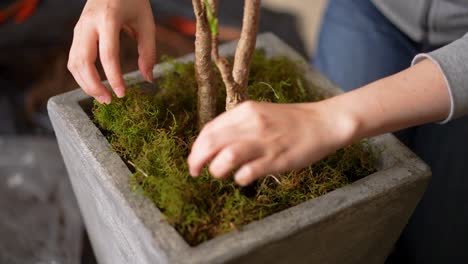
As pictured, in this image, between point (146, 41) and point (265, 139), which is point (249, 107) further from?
point (146, 41)

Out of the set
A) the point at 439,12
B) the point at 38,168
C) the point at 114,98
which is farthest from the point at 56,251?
the point at 439,12

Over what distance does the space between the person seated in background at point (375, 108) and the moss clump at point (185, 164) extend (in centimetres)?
4

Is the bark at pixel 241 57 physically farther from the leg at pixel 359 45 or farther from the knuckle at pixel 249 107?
the leg at pixel 359 45

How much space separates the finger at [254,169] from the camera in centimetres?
45

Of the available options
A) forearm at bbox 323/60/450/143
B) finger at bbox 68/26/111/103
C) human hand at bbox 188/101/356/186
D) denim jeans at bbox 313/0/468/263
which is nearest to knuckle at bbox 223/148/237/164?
human hand at bbox 188/101/356/186

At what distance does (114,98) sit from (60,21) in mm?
924

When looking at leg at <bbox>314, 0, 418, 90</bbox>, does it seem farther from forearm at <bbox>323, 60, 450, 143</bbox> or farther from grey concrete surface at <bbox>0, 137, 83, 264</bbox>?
grey concrete surface at <bbox>0, 137, 83, 264</bbox>

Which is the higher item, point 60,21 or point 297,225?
point 297,225

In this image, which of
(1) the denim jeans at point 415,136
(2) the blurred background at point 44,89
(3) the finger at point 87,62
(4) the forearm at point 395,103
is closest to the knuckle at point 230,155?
(4) the forearm at point 395,103

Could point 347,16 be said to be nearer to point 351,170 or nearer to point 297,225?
point 351,170

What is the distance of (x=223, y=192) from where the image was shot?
1.88 feet

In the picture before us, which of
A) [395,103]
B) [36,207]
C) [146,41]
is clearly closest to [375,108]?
[395,103]

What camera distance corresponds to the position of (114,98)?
2.11ft

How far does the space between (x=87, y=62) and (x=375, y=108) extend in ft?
1.07
